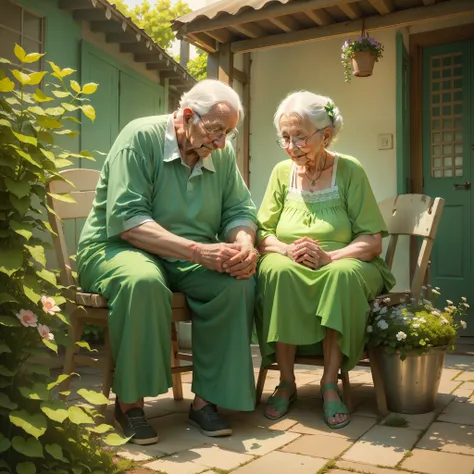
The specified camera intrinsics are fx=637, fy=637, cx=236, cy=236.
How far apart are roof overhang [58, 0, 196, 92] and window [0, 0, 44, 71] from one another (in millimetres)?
338

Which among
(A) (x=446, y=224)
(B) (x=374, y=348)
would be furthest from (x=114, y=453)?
(A) (x=446, y=224)

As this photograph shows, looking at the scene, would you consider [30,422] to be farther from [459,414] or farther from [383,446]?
[459,414]

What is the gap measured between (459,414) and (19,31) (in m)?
Answer: 4.59

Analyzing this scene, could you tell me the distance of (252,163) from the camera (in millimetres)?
6246

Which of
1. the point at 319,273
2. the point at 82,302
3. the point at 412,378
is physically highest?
the point at 319,273

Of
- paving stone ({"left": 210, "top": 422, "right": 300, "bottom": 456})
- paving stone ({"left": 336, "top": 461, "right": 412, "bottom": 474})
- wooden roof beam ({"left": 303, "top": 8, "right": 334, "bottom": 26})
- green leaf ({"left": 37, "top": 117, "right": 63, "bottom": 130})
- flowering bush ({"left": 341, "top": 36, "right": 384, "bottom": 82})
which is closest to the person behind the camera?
green leaf ({"left": 37, "top": 117, "right": 63, "bottom": 130})

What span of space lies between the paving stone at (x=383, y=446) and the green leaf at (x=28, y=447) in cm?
113

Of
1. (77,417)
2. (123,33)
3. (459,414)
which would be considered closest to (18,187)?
(77,417)

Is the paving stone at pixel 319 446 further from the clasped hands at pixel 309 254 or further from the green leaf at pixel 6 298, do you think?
the green leaf at pixel 6 298

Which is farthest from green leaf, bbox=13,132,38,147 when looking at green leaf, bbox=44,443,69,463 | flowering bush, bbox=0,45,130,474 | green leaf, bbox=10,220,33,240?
green leaf, bbox=44,443,69,463

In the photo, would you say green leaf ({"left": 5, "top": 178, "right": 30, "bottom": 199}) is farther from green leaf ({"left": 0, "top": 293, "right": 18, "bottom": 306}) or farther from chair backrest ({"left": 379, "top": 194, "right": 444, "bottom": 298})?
chair backrest ({"left": 379, "top": 194, "right": 444, "bottom": 298})

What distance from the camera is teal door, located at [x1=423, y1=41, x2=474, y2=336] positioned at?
5.63 m

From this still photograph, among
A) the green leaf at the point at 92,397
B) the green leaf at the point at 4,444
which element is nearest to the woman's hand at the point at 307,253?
the green leaf at the point at 92,397

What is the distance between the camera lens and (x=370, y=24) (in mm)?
5066
